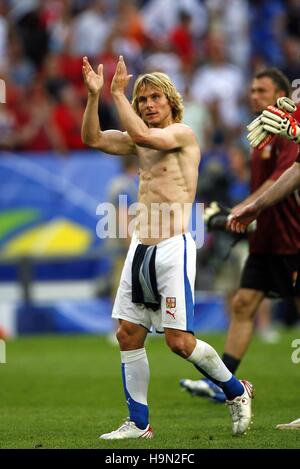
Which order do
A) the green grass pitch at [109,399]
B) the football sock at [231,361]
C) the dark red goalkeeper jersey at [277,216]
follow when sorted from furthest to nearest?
the football sock at [231,361] < the dark red goalkeeper jersey at [277,216] < the green grass pitch at [109,399]

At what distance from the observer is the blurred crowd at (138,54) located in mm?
17969

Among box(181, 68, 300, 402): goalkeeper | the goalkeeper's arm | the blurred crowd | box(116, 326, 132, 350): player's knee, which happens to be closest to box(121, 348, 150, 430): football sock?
box(116, 326, 132, 350): player's knee

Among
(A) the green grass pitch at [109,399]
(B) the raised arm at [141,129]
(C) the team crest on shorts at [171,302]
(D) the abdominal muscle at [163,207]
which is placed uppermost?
(B) the raised arm at [141,129]

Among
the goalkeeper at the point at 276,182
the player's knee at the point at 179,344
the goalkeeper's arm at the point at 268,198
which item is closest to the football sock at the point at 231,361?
the goalkeeper at the point at 276,182

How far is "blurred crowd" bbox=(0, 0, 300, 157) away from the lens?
59.0 feet

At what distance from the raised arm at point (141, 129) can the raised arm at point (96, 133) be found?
20 cm

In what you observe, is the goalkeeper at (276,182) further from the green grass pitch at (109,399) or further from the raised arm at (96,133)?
the raised arm at (96,133)

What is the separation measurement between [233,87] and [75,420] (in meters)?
11.3

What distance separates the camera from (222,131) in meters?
18.2

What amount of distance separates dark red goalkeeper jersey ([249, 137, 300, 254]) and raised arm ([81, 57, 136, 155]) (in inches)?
76.6

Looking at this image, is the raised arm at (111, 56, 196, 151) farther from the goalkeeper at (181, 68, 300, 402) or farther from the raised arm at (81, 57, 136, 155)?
the goalkeeper at (181, 68, 300, 402)

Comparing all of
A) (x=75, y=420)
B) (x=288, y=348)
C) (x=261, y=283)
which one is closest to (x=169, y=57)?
(x=288, y=348)

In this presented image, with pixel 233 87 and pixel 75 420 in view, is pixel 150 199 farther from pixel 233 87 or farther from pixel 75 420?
pixel 233 87

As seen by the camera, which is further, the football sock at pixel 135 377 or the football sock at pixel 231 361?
the football sock at pixel 231 361
